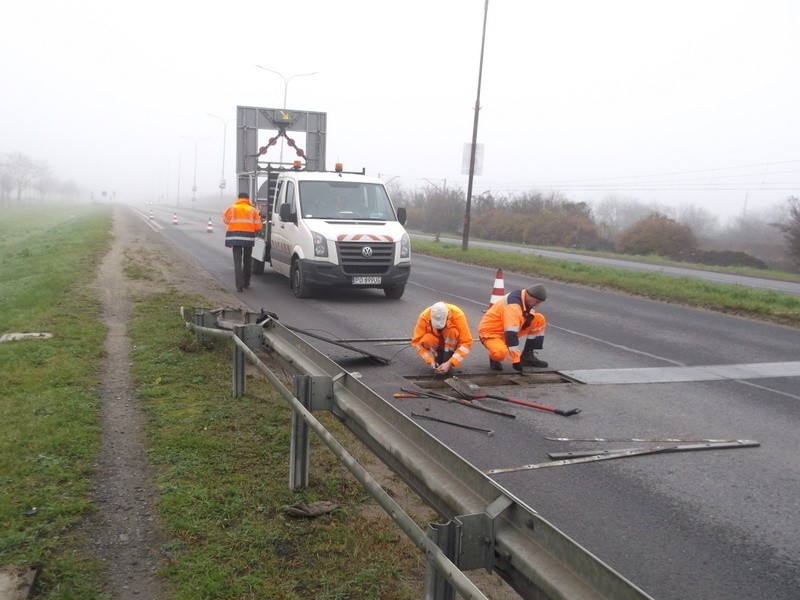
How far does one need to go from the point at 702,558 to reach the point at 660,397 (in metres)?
3.58

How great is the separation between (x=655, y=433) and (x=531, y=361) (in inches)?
101

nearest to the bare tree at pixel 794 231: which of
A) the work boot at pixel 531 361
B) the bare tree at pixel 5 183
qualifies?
the work boot at pixel 531 361

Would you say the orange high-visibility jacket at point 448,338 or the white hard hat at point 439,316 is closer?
the white hard hat at point 439,316

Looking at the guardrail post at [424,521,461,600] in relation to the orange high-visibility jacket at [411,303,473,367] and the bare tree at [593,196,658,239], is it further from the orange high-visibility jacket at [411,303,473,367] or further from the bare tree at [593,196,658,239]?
the bare tree at [593,196,658,239]

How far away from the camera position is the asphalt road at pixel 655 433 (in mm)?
4004

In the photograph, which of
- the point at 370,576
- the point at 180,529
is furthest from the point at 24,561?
the point at 370,576

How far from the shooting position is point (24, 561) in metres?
3.54

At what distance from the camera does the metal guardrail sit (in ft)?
7.29

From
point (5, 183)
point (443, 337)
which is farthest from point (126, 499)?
point (5, 183)

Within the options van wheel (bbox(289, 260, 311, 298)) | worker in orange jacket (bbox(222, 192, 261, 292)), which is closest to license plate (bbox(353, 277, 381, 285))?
van wheel (bbox(289, 260, 311, 298))

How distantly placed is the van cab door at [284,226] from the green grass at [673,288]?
337 inches

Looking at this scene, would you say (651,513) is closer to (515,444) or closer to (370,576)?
(515,444)

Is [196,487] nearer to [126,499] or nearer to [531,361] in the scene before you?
[126,499]

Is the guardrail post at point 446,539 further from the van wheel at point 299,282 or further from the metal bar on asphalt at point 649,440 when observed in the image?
the van wheel at point 299,282
